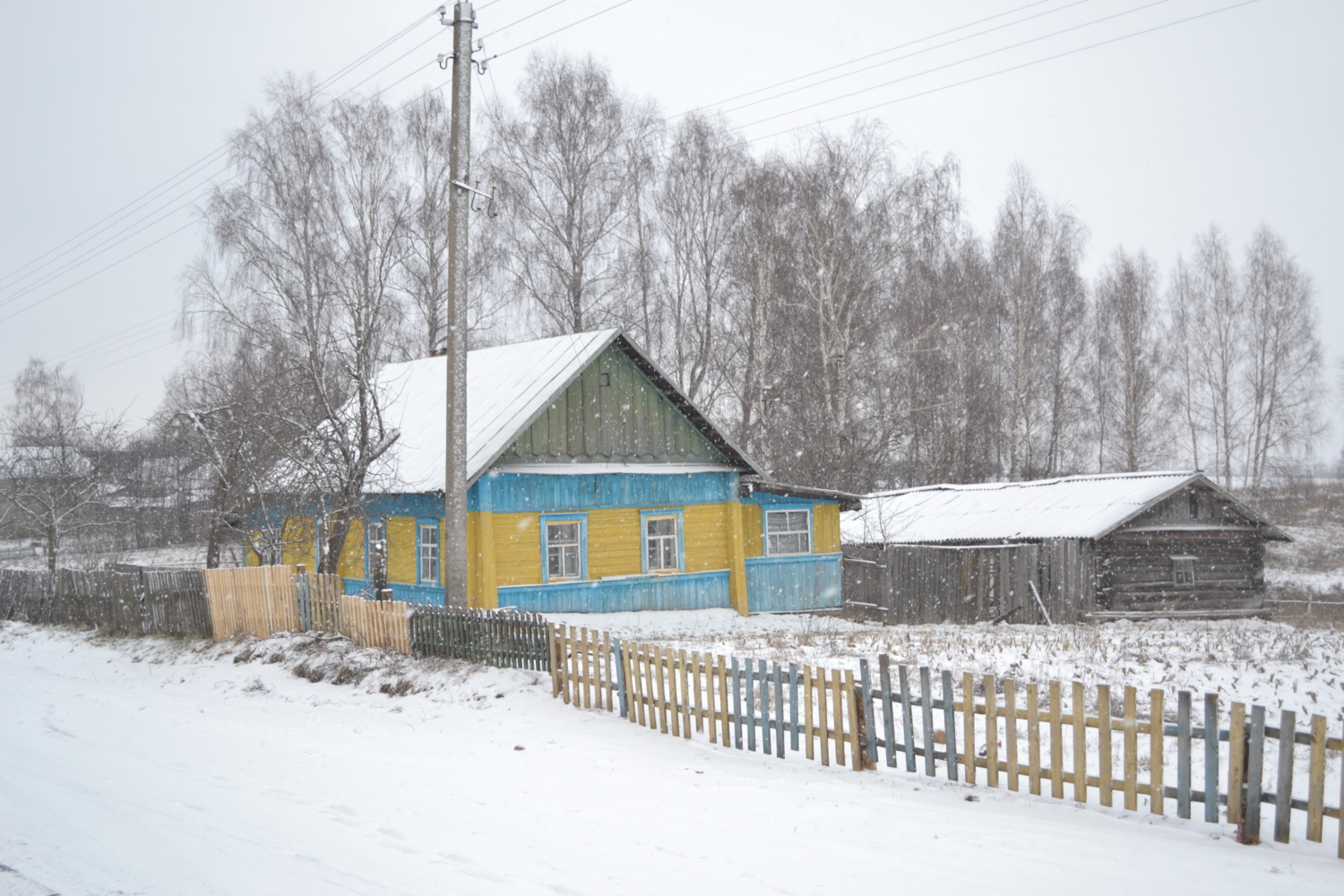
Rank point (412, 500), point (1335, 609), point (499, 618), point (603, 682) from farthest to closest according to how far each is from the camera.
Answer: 1. point (1335, 609)
2. point (412, 500)
3. point (499, 618)
4. point (603, 682)

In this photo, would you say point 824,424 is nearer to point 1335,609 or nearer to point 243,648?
point 1335,609

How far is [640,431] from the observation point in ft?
66.8

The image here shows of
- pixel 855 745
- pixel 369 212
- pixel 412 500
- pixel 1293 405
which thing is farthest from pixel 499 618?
pixel 1293 405

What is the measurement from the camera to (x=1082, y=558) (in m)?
23.6

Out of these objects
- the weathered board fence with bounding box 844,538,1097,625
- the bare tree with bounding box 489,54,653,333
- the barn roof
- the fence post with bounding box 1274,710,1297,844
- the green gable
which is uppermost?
the bare tree with bounding box 489,54,653,333

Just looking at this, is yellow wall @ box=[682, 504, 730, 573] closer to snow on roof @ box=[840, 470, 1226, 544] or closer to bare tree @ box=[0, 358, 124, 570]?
snow on roof @ box=[840, 470, 1226, 544]

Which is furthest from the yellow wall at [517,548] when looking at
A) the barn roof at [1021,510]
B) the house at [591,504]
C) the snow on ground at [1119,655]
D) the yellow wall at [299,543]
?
the barn roof at [1021,510]

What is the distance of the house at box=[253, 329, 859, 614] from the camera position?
18.6m

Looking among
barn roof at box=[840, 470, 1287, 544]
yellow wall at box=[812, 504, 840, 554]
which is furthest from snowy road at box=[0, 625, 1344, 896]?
barn roof at box=[840, 470, 1287, 544]

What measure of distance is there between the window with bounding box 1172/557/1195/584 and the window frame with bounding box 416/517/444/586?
18235 mm

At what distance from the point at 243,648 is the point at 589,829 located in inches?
438

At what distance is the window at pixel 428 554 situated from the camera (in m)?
19.7

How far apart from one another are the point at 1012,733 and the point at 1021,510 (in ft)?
68.5

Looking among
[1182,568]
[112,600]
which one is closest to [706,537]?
[112,600]
